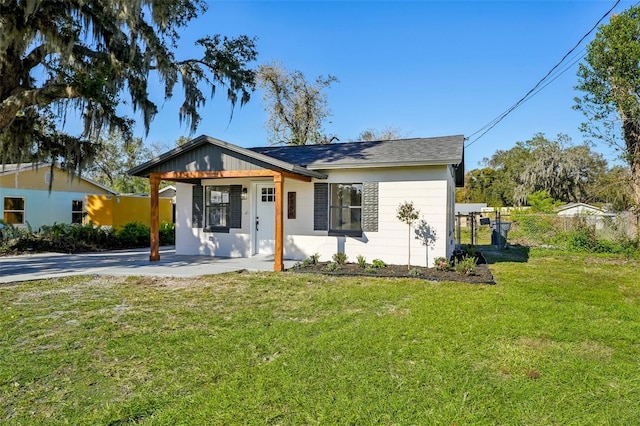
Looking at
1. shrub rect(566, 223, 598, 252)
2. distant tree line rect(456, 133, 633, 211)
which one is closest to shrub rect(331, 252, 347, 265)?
shrub rect(566, 223, 598, 252)

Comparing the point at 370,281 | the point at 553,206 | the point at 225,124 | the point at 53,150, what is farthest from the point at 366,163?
the point at 553,206

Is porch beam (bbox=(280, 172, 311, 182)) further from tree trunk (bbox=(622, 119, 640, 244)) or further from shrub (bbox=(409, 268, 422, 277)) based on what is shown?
tree trunk (bbox=(622, 119, 640, 244))

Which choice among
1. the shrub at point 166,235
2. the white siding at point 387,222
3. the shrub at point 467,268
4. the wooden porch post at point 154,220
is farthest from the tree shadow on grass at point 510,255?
the shrub at point 166,235

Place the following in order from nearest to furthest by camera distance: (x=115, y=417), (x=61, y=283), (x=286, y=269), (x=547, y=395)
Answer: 1. (x=115, y=417)
2. (x=547, y=395)
3. (x=61, y=283)
4. (x=286, y=269)

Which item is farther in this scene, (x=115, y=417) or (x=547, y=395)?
(x=547, y=395)

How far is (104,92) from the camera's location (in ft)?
30.3

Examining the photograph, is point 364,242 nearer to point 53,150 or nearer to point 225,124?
point 225,124

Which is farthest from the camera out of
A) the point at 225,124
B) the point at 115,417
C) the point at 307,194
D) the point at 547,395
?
the point at 225,124

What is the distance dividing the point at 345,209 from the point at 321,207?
0.61 metres

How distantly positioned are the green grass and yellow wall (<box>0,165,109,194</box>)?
11.2m

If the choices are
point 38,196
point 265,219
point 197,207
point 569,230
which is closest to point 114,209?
point 38,196

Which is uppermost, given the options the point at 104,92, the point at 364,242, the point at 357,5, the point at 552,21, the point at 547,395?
the point at 357,5

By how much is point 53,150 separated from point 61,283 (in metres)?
6.01

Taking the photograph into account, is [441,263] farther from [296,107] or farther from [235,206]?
[296,107]
